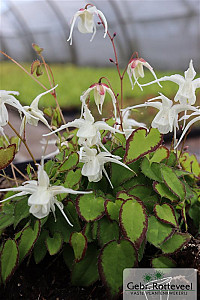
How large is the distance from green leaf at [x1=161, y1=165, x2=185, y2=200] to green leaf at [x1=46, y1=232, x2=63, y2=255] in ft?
0.66

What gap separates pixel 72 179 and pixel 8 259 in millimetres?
166

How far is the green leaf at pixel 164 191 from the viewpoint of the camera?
2.13 ft

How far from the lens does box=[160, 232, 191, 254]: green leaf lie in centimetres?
61

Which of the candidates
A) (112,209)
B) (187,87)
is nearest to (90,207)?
(112,209)

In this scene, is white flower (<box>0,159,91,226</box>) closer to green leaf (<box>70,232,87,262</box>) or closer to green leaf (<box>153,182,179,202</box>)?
green leaf (<box>70,232,87,262</box>)

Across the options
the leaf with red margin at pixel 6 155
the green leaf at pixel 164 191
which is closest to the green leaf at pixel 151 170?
the green leaf at pixel 164 191

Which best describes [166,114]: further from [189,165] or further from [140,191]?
[189,165]

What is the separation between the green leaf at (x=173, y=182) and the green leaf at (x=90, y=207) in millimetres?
115

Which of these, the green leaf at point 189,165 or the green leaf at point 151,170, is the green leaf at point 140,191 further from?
the green leaf at point 189,165

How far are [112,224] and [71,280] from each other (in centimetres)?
12

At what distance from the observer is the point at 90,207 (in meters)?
0.61

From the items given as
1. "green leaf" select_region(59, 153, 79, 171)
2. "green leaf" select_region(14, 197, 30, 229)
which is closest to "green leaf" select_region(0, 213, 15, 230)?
"green leaf" select_region(14, 197, 30, 229)

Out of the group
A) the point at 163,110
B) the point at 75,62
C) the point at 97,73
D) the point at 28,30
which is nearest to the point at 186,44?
the point at 97,73

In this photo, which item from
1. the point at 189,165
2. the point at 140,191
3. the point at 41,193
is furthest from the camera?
the point at 189,165
